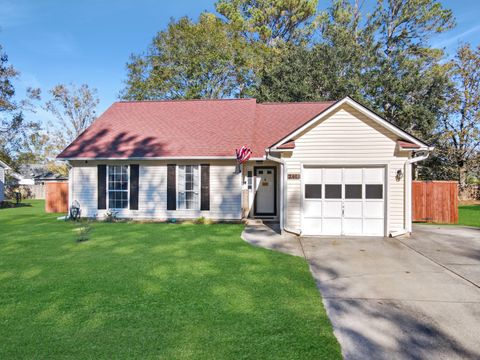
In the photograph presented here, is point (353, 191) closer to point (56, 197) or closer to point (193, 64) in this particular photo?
point (56, 197)

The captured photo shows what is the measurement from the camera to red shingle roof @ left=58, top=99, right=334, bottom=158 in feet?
43.1

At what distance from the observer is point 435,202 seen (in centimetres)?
1271

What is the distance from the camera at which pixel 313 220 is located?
10.1m

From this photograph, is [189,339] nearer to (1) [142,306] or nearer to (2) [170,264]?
(1) [142,306]

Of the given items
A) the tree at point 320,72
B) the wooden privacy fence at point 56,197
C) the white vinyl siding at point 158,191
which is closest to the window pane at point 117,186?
the white vinyl siding at point 158,191

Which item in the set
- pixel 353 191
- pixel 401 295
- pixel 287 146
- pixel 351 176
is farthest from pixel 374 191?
pixel 401 295

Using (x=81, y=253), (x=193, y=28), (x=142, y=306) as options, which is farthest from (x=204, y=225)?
(x=193, y=28)

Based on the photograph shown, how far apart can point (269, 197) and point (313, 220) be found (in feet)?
11.0

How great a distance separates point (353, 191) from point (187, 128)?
26.9 feet

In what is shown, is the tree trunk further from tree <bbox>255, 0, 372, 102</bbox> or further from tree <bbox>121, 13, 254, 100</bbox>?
tree <bbox>121, 13, 254, 100</bbox>

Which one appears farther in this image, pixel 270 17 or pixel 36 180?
pixel 36 180

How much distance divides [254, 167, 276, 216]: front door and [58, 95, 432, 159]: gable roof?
1042 millimetres

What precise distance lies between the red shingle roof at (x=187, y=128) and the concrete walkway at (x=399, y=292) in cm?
566

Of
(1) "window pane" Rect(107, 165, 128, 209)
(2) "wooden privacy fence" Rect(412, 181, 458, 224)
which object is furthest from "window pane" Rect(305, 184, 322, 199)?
(1) "window pane" Rect(107, 165, 128, 209)
